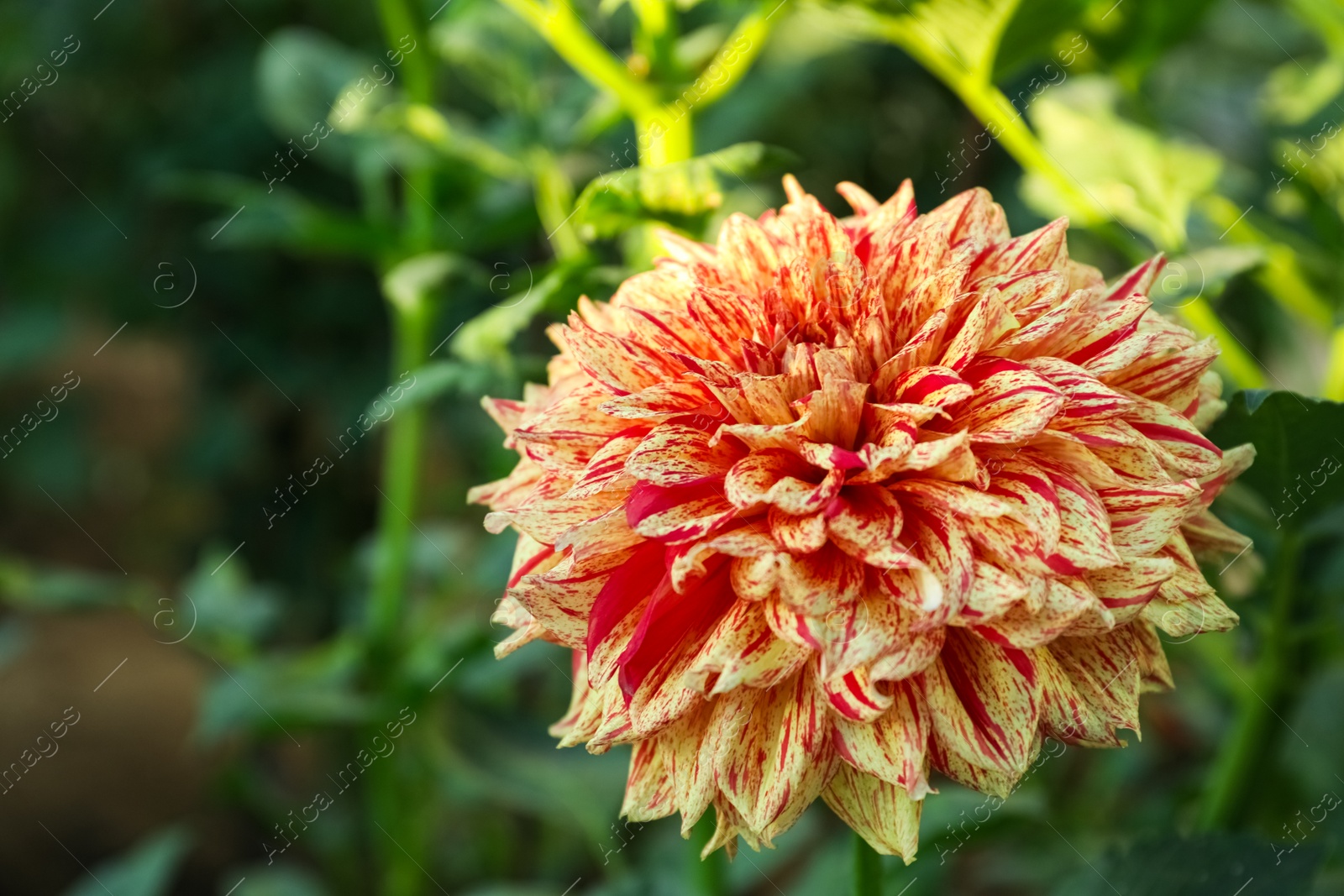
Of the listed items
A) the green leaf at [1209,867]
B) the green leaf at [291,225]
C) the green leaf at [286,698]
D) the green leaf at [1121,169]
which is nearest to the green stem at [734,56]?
the green leaf at [1121,169]

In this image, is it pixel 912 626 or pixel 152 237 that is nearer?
pixel 912 626

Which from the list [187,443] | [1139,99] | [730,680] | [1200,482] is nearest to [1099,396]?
[1200,482]

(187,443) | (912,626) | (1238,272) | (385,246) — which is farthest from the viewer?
(187,443)

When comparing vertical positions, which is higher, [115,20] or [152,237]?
[115,20]

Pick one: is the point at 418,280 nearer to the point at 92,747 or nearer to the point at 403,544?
the point at 403,544

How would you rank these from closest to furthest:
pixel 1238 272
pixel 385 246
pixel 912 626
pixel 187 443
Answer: pixel 912 626 < pixel 1238 272 < pixel 385 246 < pixel 187 443

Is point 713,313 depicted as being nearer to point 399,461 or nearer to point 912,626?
point 912,626

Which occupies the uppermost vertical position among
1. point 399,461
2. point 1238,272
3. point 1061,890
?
point 399,461

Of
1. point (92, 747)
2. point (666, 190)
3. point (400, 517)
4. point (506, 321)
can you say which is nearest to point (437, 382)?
point (506, 321)

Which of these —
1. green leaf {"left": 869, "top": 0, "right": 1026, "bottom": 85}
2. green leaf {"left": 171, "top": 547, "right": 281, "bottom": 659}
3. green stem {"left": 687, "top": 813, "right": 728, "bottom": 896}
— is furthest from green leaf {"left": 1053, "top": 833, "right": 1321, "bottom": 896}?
green leaf {"left": 171, "top": 547, "right": 281, "bottom": 659}
